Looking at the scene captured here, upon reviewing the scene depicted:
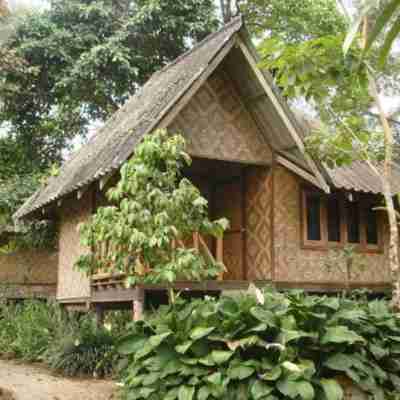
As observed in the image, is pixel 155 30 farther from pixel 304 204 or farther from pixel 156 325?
pixel 156 325

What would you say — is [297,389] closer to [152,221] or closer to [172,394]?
[172,394]

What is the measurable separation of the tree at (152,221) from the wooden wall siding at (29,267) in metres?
9.65

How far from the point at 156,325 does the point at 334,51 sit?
157 inches

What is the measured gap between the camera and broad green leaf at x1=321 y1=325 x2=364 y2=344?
5.42 metres

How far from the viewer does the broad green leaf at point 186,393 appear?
5.32m

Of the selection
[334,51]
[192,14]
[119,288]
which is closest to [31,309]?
[119,288]

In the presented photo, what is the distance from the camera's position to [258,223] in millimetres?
11227

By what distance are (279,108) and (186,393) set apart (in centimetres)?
593

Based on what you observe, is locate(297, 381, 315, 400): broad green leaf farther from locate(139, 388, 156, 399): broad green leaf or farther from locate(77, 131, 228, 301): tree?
locate(77, 131, 228, 301): tree

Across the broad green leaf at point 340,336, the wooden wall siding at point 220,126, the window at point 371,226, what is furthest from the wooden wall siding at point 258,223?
the broad green leaf at point 340,336

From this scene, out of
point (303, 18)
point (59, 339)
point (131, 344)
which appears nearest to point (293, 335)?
point (131, 344)

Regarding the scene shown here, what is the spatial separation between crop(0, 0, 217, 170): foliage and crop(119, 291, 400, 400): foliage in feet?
46.5

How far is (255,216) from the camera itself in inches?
446

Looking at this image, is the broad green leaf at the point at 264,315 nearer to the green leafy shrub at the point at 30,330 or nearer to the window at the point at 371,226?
the green leafy shrub at the point at 30,330
